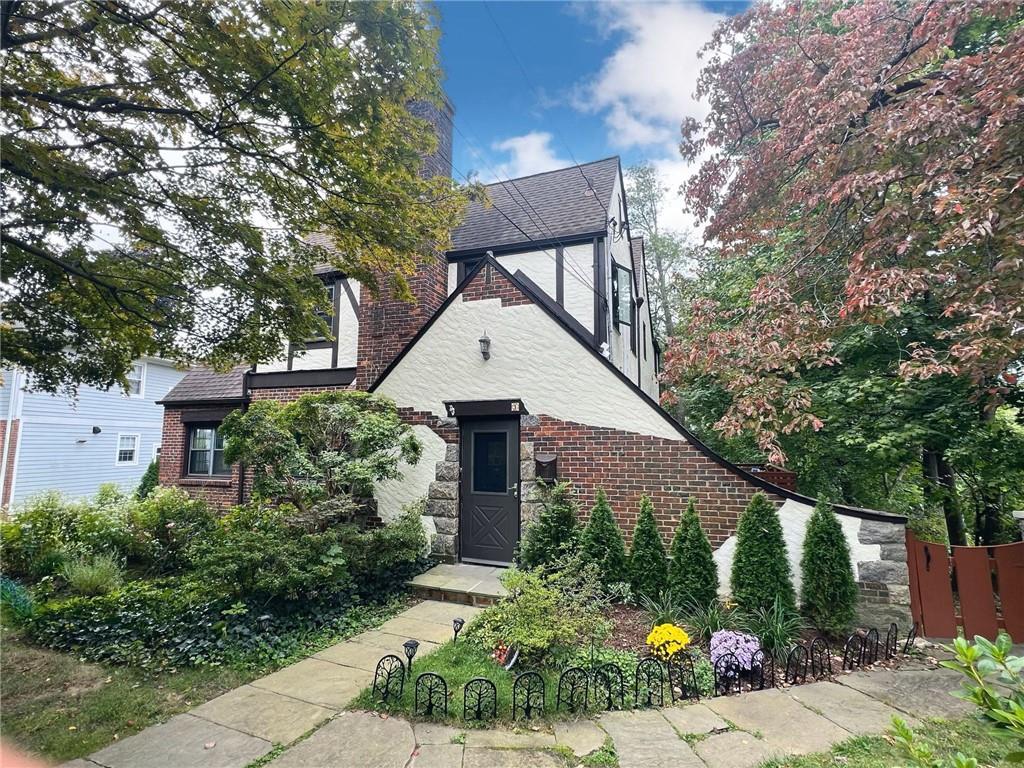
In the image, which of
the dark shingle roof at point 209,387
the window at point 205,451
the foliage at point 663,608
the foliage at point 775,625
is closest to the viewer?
the foliage at point 775,625

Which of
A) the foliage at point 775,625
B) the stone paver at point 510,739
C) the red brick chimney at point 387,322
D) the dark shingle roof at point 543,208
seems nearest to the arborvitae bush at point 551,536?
the foliage at point 775,625

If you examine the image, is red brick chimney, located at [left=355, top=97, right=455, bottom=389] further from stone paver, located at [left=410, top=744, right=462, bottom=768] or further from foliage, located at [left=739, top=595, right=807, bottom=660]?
foliage, located at [left=739, top=595, right=807, bottom=660]

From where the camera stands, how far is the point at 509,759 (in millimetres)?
2834

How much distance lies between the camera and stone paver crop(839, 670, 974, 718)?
11.4ft

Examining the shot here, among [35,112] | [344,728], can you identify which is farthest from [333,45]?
[344,728]

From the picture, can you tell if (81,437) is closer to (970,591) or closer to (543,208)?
(543,208)

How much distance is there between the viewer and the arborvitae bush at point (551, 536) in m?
6.01

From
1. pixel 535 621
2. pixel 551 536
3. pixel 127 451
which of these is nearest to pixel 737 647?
pixel 535 621

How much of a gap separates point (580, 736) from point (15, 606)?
5765mm

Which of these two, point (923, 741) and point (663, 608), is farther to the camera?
point (663, 608)

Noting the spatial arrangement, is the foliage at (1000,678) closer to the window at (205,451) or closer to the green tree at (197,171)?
the green tree at (197,171)

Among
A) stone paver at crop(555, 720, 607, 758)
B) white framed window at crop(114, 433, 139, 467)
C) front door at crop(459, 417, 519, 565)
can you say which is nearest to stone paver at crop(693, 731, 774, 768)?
stone paver at crop(555, 720, 607, 758)

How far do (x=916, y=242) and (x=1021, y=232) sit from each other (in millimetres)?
782

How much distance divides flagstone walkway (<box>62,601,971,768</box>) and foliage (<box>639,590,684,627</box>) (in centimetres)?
129
